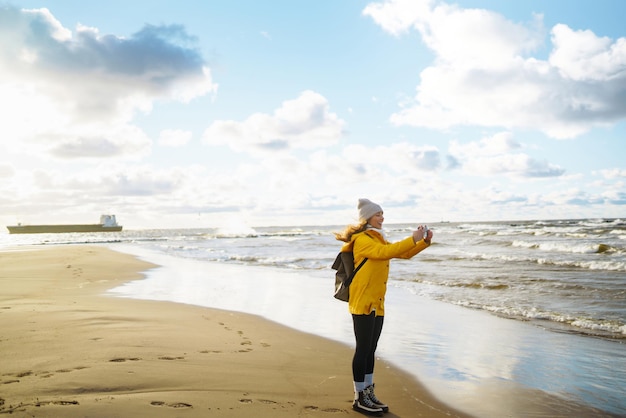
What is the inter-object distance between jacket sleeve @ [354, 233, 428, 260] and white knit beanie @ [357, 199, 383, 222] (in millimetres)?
218

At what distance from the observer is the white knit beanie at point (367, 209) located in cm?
433

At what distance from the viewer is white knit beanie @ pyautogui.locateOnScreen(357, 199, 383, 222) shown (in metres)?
4.33

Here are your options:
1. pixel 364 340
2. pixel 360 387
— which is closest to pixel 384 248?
pixel 364 340

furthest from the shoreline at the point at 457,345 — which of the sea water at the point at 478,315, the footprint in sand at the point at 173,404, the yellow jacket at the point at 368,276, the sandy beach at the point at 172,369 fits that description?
the footprint in sand at the point at 173,404

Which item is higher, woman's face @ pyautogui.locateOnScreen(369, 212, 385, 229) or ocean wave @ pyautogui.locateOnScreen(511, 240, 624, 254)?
woman's face @ pyautogui.locateOnScreen(369, 212, 385, 229)

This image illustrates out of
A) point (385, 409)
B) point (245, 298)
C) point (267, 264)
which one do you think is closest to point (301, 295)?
point (245, 298)

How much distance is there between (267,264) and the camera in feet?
76.7

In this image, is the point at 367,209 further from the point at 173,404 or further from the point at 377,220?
the point at 173,404

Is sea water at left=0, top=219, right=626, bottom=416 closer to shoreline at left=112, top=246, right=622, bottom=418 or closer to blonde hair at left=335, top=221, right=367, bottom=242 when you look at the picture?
shoreline at left=112, top=246, right=622, bottom=418

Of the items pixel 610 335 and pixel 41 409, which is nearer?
pixel 41 409

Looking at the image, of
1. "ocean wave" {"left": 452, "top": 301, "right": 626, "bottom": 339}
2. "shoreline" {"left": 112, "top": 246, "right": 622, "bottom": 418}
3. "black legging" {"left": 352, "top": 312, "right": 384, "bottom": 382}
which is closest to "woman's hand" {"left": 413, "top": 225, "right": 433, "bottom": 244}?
"black legging" {"left": 352, "top": 312, "right": 384, "bottom": 382}

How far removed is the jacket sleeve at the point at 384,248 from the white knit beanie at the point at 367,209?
0.22m

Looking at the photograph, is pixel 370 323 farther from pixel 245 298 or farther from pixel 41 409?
pixel 245 298

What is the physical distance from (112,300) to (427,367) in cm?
783
